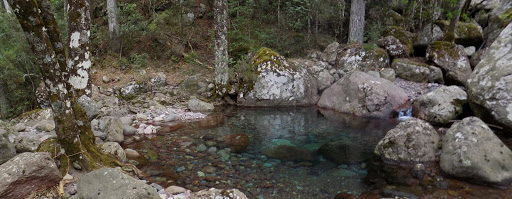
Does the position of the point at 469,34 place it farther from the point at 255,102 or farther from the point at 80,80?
the point at 80,80

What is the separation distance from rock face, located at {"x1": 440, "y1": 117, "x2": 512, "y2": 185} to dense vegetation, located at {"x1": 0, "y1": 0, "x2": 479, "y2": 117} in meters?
7.86

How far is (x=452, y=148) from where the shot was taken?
5.21 m

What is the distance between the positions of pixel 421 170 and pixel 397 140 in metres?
0.80

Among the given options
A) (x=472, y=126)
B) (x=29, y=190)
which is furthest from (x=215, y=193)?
(x=472, y=126)

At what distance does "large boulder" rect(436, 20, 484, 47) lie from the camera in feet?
42.4

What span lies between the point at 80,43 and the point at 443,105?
381 inches

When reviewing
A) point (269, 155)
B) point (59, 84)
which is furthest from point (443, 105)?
point (59, 84)

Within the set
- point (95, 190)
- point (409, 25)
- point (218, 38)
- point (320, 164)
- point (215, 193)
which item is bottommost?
point (320, 164)

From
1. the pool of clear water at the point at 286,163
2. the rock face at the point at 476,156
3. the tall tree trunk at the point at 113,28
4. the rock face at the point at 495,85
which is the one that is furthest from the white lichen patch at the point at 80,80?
the rock face at the point at 495,85

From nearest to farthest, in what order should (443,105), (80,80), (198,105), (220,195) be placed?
(220,195) < (80,80) < (443,105) < (198,105)

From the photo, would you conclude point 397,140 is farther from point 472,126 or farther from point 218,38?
point 218,38

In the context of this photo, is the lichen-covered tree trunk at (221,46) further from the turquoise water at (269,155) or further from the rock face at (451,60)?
the rock face at (451,60)

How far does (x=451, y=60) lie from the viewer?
38.3ft

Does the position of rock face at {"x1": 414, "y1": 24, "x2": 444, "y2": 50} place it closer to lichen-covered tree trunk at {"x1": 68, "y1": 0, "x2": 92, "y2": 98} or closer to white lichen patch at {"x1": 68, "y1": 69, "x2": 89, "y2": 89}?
lichen-covered tree trunk at {"x1": 68, "y1": 0, "x2": 92, "y2": 98}
